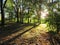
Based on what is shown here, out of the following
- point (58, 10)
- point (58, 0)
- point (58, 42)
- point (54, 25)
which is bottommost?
point (58, 42)

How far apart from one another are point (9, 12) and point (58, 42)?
84.0 ft

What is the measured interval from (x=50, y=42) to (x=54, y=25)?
2086mm

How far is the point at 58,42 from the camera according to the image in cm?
1132

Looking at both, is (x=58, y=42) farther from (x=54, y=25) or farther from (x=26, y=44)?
(x=26, y=44)

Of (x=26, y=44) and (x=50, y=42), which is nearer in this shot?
(x=26, y=44)

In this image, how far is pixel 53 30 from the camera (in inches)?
512

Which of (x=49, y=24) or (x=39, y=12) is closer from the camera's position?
(x=49, y=24)

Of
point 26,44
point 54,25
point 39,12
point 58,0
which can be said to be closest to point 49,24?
point 54,25

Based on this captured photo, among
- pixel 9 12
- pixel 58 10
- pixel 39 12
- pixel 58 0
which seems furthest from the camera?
pixel 9 12

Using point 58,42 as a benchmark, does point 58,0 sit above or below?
above

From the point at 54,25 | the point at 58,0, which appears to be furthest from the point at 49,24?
the point at 58,0

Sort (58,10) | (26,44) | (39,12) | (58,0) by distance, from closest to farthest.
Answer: (26,44)
(58,10)
(58,0)
(39,12)

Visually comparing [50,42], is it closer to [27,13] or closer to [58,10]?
[58,10]

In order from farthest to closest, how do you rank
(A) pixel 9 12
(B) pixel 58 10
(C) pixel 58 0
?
(A) pixel 9 12 → (C) pixel 58 0 → (B) pixel 58 10
